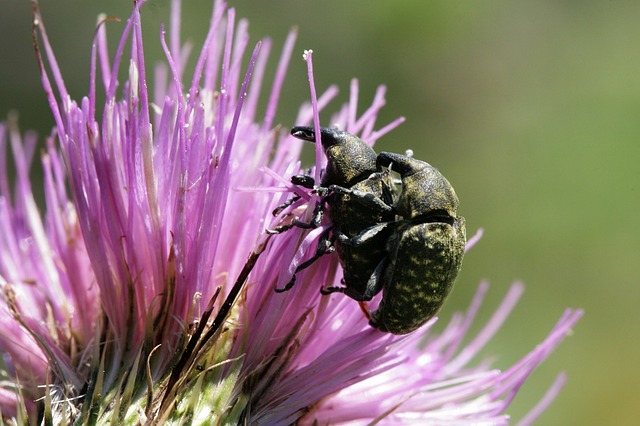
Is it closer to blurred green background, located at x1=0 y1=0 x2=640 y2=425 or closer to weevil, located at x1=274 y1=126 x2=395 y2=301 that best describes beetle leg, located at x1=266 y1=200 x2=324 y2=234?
weevil, located at x1=274 y1=126 x2=395 y2=301

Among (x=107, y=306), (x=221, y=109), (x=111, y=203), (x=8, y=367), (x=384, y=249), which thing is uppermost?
(x=221, y=109)

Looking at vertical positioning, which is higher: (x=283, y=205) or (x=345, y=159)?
(x=345, y=159)

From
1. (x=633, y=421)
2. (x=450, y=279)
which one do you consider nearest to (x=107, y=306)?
(x=450, y=279)

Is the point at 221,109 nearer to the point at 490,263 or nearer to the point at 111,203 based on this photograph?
the point at 111,203

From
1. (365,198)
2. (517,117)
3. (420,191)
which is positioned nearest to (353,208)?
(365,198)

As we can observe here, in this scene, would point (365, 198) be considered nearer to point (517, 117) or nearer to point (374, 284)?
point (374, 284)

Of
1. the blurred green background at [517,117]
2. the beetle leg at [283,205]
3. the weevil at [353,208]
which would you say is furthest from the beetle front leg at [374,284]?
the blurred green background at [517,117]
